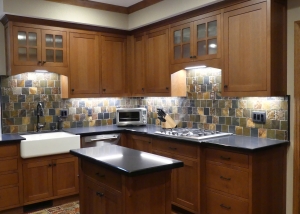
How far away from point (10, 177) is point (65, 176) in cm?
66

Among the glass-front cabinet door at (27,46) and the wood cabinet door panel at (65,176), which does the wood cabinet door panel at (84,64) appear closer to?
the glass-front cabinet door at (27,46)

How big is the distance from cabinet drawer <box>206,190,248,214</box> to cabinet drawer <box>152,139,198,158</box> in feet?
1.47

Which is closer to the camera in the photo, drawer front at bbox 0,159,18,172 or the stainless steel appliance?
drawer front at bbox 0,159,18,172

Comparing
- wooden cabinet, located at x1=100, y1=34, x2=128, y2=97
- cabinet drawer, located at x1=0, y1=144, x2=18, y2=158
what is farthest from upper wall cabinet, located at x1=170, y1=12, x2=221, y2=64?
cabinet drawer, located at x1=0, y1=144, x2=18, y2=158

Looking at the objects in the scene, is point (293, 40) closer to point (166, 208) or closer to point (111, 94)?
point (166, 208)

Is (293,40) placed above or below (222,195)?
above

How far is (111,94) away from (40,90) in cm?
104

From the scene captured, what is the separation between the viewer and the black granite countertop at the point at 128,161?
1999 millimetres

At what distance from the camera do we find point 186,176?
11.1ft

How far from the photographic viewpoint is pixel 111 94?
4652 millimetres

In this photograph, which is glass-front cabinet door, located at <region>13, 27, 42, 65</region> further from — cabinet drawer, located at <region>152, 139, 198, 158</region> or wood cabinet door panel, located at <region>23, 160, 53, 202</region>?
cabinet drawer, located at <region>152, 139, 198, 158</region>

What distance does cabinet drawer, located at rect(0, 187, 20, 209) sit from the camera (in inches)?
137

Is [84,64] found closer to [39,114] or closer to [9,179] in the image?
[39,114]

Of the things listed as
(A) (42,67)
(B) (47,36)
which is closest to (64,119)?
(A) (42,67)
